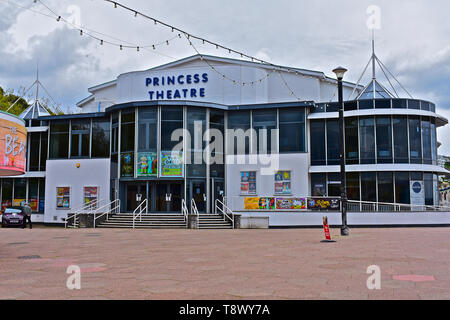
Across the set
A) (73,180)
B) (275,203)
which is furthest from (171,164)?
(73,180)

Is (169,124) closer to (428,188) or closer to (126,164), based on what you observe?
A: (126,164)

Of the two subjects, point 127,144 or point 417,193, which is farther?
point 127,144

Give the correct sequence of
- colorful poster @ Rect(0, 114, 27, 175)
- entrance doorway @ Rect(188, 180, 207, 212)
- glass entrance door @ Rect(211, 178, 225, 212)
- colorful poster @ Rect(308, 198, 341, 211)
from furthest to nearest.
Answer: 1. glass entrance door @ Rect(211, 178, 225, 212)
2. entrance doorway @ Rect(188, 180, 207, 212)
3. colorful poster @ Rect(308, 198, 341, 211)
4. colorful poster @ Rect(0, 114, 27, 175)

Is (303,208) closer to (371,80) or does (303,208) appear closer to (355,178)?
(355,178)

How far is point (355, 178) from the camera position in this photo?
2839 cm

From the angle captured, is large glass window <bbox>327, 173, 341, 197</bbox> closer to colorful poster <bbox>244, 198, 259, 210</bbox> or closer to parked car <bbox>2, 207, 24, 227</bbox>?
colorful poster <bbox>244, 198, 259, 210</bbox>

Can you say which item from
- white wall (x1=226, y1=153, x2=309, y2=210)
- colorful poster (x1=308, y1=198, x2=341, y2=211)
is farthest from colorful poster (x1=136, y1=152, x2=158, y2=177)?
colorful poster (x1=308, y1=198, x2=341, y2=211)

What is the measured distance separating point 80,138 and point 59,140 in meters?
1.63

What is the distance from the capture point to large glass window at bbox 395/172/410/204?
90.4 feet

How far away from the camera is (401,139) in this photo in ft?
92.5

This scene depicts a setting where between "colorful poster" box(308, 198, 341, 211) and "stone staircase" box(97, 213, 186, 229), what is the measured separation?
706 centimetres

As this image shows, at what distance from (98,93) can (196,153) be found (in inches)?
650

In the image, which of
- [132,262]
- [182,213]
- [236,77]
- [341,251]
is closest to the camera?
[132,262]
